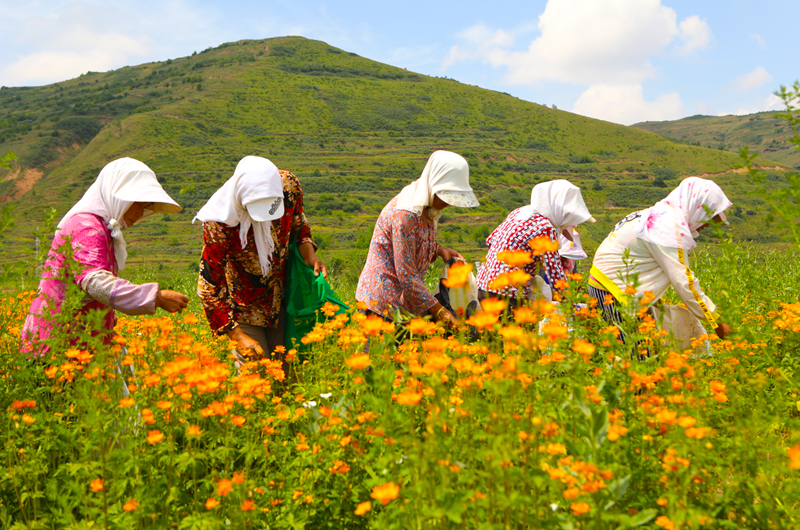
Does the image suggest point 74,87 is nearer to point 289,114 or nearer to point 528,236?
point 289,114

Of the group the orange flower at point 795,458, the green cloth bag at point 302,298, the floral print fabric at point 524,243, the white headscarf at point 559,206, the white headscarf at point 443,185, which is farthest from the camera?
the white headscarf at point 559,206

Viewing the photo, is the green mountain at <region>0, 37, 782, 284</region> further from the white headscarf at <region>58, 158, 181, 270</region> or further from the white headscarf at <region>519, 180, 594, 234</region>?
the white headscarf at <region>58, 158, 181, 270</region>

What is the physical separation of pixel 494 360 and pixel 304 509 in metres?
0.82

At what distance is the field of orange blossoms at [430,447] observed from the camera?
1269 millimetres

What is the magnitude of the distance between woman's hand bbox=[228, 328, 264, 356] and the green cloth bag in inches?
13.6

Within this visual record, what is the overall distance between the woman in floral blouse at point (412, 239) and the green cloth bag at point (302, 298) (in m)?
0.27

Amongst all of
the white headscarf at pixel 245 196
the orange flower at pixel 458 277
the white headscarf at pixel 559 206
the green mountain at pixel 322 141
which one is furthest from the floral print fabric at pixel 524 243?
the green mountain at pixel 322 141

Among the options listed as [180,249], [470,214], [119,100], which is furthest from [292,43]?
[180,249]

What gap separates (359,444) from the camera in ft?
5.92

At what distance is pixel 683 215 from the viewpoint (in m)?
3.37

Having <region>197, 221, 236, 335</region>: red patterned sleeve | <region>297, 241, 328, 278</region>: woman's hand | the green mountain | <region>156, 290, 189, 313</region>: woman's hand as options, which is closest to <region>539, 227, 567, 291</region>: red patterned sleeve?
<region>297, 241, 328, 278</region>: woman's hand

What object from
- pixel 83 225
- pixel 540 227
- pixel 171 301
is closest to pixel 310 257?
pixel 171 301

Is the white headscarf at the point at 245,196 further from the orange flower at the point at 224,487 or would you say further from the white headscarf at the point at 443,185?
the orange flower at the point at 224,487

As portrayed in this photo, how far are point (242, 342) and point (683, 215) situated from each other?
9.69 feet
